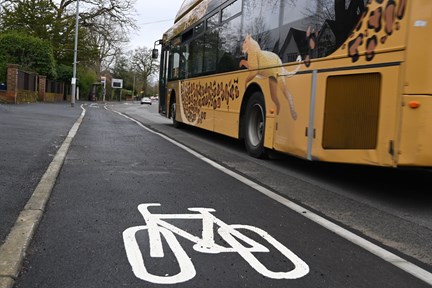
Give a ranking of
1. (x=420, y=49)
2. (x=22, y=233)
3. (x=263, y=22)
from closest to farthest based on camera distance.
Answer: (x=22, y=233)
(x=420, y=49)
(x=263, y=22)

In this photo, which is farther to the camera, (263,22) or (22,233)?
(263,22)

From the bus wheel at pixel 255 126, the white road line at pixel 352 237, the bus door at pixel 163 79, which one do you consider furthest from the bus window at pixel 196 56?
the white road line at pixel 352 237

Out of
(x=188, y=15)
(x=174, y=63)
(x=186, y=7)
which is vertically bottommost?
(x=174, y=63)

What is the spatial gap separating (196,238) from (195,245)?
20 centimetres

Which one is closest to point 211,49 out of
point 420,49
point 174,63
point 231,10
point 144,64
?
point 231,10

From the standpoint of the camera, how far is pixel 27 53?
4144cm

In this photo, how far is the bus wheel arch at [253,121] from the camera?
31.9 feet

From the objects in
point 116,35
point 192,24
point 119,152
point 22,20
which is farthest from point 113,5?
point 119,152

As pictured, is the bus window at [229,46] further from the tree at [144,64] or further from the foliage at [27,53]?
the tree at [144,64]

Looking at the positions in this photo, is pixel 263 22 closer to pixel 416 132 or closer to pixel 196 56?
pixel 416 132

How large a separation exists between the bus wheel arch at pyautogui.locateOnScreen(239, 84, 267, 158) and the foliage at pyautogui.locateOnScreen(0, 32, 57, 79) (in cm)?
2933

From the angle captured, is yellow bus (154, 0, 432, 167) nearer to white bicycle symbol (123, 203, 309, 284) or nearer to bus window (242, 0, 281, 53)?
bus window (242, 0, 281, 53)

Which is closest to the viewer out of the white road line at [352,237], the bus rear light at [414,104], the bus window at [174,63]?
the white road line at [352,237]

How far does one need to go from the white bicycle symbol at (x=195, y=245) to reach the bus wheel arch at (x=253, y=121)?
Answer: 14.8 feet
